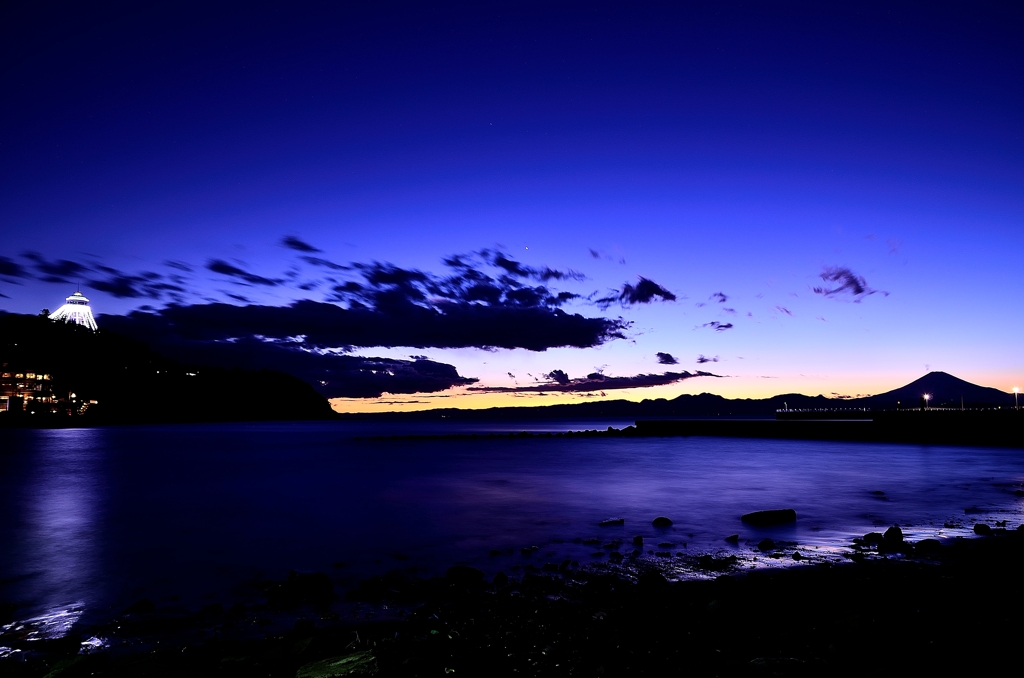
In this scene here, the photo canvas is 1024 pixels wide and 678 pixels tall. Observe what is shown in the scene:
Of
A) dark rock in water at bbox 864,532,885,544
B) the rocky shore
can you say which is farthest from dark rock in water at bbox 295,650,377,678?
dark rock in water at bbox 864,532,885,544

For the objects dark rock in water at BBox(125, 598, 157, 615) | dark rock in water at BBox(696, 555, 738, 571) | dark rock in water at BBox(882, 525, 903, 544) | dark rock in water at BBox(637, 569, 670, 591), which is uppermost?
dark rock in water at BBox(882, 525, 903, 544)

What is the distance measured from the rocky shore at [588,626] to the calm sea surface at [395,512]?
1.96m

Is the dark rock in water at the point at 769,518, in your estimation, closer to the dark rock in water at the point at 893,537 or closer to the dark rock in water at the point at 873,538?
the dark rock in water at the point at 873,538

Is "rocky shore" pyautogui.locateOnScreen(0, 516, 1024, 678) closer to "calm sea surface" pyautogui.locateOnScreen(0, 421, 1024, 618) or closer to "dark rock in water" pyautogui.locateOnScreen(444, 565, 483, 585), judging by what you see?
"dark rock in water" pyautogui.locateOnScreen(444, 565, 483, 585)

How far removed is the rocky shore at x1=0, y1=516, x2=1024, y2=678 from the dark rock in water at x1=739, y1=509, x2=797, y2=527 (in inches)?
195

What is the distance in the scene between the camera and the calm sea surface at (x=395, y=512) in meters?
12.4

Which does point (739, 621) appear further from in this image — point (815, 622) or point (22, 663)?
point (22, 663)

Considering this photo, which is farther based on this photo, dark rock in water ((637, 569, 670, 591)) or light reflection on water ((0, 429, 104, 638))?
light reflection on water ((0, 429, 104, 638))

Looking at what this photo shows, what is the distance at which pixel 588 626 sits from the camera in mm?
6879

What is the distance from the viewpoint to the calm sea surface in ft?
40.6

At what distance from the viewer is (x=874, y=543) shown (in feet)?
40.5

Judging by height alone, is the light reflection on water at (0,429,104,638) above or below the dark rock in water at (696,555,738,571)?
below

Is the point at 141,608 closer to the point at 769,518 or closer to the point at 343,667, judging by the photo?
the point at 343,667

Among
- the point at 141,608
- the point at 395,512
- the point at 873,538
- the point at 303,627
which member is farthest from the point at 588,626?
the point at 395,512
